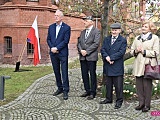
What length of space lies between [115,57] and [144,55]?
0.68 m

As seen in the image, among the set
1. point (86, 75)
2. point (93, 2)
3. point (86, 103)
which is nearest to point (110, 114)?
point (86, 103)

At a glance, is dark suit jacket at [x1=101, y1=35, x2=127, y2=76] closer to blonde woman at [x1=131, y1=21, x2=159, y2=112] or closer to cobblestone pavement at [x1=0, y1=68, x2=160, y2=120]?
blonde woman at [x1=131, y1=21, x2=159, y2=112]

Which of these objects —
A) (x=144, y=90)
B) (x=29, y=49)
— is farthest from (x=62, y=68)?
(x=29, y=49)

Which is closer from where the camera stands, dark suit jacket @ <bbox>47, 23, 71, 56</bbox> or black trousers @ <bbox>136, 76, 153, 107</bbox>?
black trousers @ <bbox>136, 76, 153, 107</bbox>

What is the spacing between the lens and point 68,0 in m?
8.77

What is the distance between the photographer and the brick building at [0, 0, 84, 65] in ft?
48.9

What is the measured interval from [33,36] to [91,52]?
→ 6343 mm

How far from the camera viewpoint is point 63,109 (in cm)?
601

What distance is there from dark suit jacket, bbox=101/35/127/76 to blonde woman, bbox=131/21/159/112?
0.31m

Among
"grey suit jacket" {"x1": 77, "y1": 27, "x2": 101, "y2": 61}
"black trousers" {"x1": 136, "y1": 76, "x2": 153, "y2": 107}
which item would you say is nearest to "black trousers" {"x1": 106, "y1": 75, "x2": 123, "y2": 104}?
"black trousers" {"x1": 136, "y1": 76, "x2": 153, "y2": 107}

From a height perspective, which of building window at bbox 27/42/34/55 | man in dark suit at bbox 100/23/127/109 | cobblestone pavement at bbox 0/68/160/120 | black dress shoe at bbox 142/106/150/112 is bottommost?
cobblestone pavement at bbox 0/68/160/120

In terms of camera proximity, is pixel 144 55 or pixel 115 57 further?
pixel 115 57

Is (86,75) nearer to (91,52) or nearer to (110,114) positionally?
(91,52)

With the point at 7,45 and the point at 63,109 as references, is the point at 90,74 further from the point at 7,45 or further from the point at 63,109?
the point at 7,45
